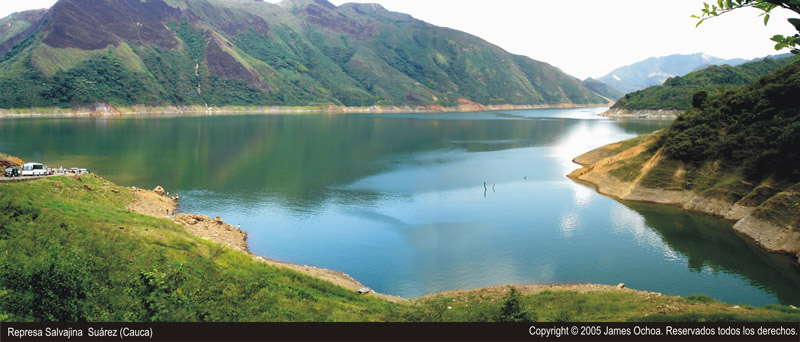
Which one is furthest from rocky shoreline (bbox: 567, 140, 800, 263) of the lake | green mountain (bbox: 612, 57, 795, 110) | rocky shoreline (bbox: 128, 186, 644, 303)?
green mountain (bbox: 612, 57, 795, 110)

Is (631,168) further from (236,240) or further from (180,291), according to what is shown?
(180,291)

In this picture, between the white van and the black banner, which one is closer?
the black banner

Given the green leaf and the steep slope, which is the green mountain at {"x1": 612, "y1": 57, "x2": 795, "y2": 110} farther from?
the green leaf

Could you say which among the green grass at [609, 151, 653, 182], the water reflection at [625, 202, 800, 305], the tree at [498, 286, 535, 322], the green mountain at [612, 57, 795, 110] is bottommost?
the water reflection at [625, 202, 800, 305]

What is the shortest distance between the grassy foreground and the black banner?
2390mm

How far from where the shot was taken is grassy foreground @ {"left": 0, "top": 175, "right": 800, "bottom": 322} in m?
12.9

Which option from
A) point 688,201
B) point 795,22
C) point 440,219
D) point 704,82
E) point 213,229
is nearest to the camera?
point 795,22

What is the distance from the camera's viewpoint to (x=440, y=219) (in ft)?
145

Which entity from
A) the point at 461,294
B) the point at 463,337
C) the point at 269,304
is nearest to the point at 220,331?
the point at 463,337

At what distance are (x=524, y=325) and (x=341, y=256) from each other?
24.9 m

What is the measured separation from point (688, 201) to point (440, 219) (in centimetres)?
2830

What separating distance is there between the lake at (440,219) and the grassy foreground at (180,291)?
643cm

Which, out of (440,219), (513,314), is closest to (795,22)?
(513,314)

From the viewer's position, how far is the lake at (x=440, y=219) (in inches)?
1188
